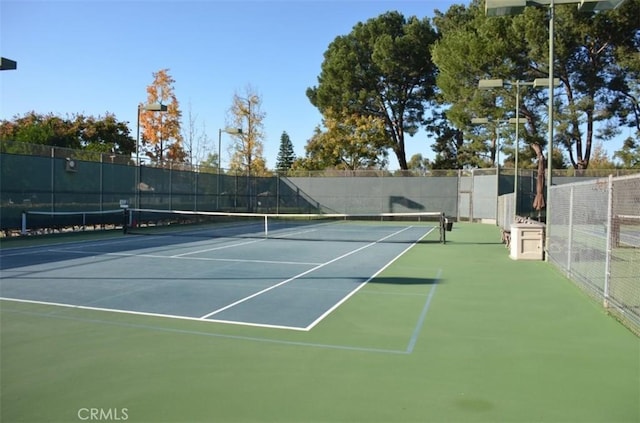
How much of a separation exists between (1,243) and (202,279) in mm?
10257

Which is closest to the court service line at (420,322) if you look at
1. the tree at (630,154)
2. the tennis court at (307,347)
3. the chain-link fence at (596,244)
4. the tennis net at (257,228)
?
the tennis court at (307,347)

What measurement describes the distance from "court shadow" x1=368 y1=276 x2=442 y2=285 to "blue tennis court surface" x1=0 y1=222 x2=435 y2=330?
239 millimetres

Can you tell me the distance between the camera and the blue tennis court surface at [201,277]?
302 inches

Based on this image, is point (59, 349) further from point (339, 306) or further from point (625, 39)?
point (625, 39)

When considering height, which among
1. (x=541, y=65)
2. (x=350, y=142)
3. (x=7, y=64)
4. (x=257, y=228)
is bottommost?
(x=257, y=228)

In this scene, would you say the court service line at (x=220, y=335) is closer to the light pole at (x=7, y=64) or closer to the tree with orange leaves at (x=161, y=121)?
the light pole at (x=7, y=64)

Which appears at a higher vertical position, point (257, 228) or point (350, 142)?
point (350, 142)

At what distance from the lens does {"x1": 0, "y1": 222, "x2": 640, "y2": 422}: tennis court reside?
4.21 m

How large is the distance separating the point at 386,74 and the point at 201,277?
4108cm

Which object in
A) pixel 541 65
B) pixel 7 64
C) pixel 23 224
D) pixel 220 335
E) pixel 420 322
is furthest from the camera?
pixel 541 65

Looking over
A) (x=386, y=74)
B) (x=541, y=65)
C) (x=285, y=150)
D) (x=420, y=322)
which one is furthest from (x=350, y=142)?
(x=285, y=150)

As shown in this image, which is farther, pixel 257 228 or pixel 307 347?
pixel 257 228

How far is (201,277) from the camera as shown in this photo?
1043 cm

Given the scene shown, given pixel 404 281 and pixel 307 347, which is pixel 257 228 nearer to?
pixel 404 281
